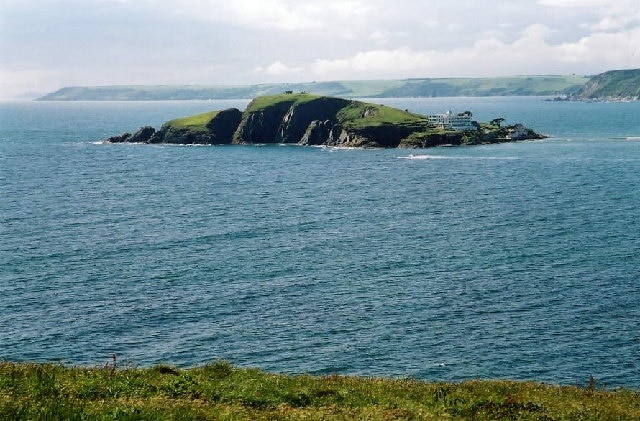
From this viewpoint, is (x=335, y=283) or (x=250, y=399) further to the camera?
(x=335, y=283)

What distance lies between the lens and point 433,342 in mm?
68750

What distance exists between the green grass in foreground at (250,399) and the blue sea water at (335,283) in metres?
20.1

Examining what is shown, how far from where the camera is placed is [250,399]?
35625mm

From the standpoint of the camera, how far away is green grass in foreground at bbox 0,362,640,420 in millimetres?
31172

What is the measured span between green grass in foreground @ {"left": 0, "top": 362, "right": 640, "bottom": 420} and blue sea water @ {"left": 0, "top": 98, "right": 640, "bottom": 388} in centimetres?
2012

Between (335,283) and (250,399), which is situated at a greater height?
(250,399)

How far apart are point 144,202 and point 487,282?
8615 centimetres

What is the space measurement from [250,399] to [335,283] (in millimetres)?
52669

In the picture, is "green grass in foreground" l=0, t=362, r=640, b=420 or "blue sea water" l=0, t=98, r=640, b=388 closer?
"green grass in foreground" l=0, t=362, r=640, b=420

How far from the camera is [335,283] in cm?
8800

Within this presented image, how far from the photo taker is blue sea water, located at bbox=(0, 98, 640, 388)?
217ft

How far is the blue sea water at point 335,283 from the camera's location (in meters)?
66.0

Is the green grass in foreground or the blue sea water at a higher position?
the green grass in foreground

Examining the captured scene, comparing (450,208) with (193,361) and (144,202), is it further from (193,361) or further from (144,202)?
(193,361)
